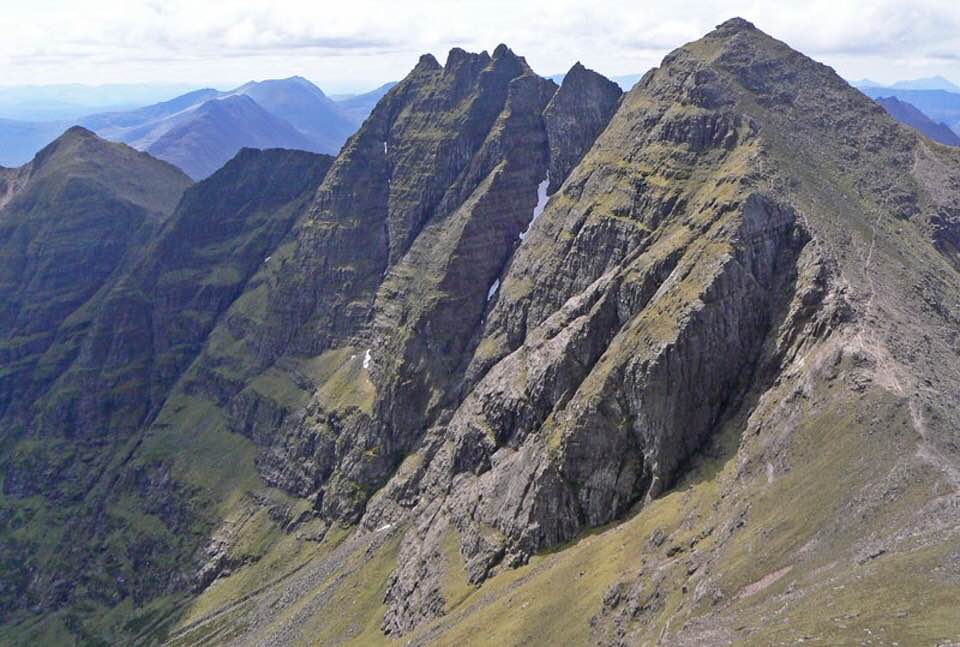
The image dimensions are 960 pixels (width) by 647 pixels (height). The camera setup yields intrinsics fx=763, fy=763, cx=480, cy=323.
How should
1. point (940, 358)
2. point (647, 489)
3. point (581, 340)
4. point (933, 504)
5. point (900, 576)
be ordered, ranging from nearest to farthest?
point (900, 576), point (933, 504), point (940, 358), point (647, 489), point (581, 340)

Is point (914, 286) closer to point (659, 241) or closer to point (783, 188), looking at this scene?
point (783, 188)

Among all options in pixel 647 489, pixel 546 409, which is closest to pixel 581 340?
pixel 546 409

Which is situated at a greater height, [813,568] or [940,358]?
[940,358]

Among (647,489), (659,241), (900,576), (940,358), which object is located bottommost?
(647,489)

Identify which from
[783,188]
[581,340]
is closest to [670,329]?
[581,340]

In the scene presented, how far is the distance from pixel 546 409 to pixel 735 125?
276ft

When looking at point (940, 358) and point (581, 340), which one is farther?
point (581, 340)

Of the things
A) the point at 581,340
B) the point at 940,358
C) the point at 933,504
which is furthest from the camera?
the point at 581,340

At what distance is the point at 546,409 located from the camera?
187 m

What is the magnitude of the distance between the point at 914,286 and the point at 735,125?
209 feet

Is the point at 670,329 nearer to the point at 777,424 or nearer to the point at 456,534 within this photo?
→ the point at 777,424

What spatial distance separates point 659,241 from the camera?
599 ft

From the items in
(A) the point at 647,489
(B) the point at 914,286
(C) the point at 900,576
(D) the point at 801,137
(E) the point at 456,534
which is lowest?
(E) the point at 456,534

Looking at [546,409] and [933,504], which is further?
[546,409]
